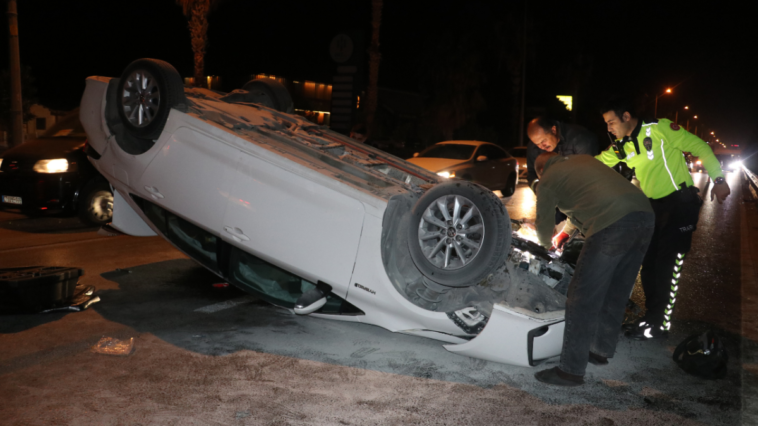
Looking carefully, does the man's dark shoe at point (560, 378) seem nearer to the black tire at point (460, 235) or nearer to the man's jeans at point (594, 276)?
the man's jeans at point (594, 276)

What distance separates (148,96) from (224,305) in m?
1.85

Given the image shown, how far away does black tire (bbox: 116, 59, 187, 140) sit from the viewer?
15.9ft

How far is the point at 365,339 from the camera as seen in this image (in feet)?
15.1

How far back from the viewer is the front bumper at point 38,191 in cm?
866

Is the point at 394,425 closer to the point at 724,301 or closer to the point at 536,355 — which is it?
the point at 536,355

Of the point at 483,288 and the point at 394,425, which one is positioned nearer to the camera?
the point at 394,425

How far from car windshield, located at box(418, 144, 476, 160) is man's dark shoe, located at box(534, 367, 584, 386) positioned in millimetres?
10443

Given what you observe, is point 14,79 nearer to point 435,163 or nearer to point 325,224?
point 435,163

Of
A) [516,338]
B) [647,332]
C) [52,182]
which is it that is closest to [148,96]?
[516,338]

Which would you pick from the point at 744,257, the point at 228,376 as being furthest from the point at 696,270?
the point at 228,376

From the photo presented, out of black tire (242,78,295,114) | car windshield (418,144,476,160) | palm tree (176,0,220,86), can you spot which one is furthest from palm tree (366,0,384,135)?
black tire (242,78,295,114)

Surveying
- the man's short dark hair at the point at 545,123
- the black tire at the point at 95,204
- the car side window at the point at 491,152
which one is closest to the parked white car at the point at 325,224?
the man's short dark hair at the point at 545,123

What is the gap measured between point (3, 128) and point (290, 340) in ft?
121

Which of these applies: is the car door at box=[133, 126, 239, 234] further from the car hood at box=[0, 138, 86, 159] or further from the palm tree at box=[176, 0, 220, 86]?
the palm tree at box=[176, 0, 220, 86]
